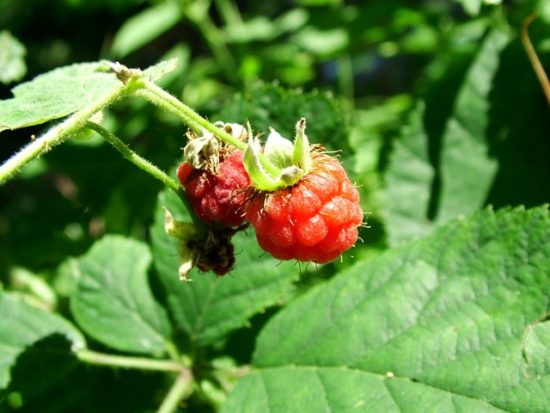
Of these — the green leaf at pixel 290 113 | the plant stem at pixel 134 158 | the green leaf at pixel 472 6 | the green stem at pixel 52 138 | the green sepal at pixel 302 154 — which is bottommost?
the green leaf at pixel 472 6

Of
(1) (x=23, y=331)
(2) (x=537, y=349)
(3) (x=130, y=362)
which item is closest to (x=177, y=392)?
(3) (x=130, y=362)

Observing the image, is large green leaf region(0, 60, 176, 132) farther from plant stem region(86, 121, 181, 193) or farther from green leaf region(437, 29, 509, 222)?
green leaf region(437, 29, 509, 222)

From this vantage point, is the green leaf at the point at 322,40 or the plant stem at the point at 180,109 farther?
the green leaf at the point at 322,40

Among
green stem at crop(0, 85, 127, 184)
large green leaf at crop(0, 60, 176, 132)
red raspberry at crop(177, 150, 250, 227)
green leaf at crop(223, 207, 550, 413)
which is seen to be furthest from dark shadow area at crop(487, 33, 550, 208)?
green stem at crop(0, 85, 127, 184)

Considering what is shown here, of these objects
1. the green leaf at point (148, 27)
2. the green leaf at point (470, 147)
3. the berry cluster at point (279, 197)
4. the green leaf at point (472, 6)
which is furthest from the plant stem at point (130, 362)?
A: the green leaf at point (148, 27)

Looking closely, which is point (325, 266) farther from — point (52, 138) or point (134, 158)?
point (52, 138)

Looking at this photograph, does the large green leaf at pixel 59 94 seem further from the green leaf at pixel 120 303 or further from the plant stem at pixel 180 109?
the green leaf at pixel 120 303
